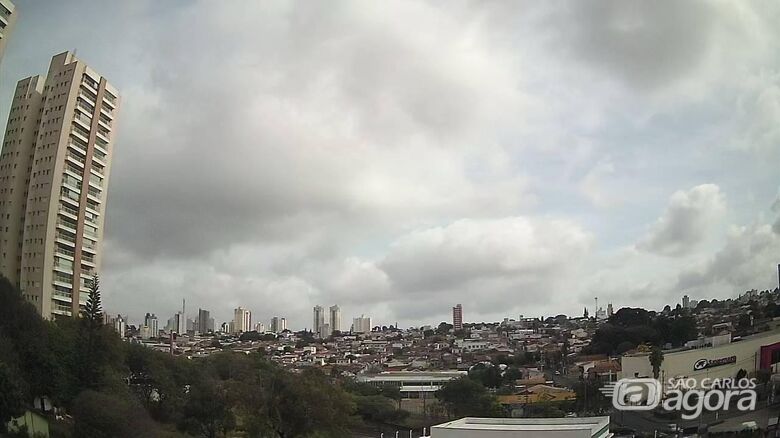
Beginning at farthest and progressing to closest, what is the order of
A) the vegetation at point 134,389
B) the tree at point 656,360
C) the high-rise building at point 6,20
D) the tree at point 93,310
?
the tree at point 656,360 < the tree at point 93,310 < the high-rise building at point 6,20 < the vegetation at point 134,389

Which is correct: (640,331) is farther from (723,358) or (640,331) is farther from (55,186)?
(55,186)

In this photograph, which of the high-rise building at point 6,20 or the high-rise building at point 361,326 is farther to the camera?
the high-rise building at point 361,326

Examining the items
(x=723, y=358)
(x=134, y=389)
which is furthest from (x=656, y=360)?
(x=134, y=389)

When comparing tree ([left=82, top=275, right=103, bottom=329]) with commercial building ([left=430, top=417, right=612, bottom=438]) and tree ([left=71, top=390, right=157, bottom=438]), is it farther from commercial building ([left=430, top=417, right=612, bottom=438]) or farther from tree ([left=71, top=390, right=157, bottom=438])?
commercial building ([left=430, top=417, right=612, bottom=438])

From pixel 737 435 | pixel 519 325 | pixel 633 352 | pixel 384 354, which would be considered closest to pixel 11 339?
pixel 737 435

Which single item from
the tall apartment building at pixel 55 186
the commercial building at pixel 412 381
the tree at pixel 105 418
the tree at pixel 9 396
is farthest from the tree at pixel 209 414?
the commercial building at pixel 412 381

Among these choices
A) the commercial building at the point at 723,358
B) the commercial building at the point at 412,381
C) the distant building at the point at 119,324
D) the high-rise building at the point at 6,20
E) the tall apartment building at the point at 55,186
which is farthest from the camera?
the commercial building at the point at 412,381

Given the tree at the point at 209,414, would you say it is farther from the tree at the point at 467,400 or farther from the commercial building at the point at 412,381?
the commercial building at the point at 412,381
